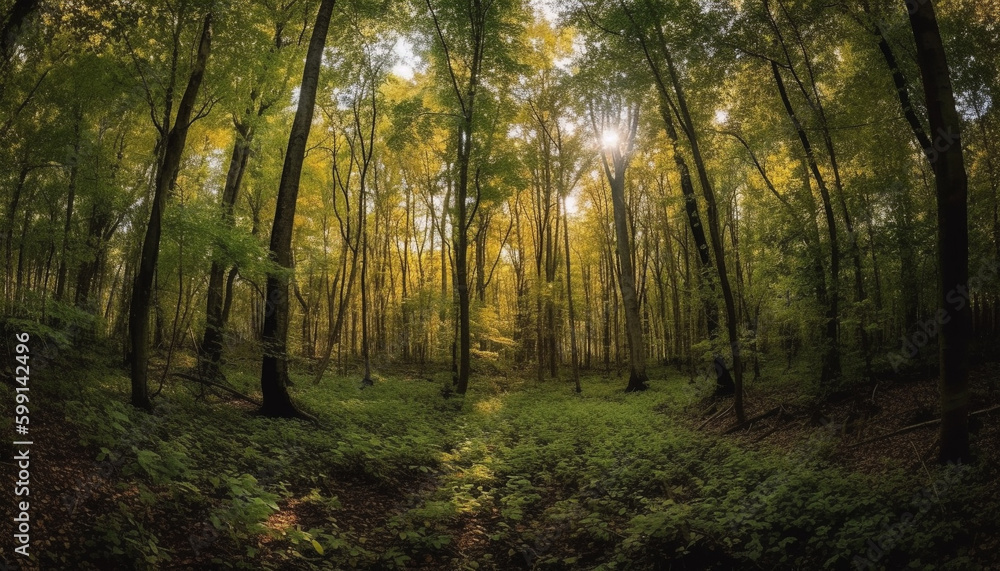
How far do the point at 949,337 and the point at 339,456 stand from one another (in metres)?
7.83

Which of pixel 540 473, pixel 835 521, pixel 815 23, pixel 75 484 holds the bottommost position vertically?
pixel 540 473

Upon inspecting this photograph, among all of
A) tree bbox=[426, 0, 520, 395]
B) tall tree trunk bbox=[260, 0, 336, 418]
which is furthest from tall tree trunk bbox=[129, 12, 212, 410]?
tree bbox=[426, 0, 520, 395]

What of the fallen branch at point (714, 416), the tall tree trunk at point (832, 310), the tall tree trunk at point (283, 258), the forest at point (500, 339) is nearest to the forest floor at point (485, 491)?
the forest at point (500, 339)

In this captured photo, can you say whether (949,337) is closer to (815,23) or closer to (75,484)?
Result: (815,23)

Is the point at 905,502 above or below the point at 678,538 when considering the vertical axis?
above

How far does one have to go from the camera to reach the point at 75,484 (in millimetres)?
3863

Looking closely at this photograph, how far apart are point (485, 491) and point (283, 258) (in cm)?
556

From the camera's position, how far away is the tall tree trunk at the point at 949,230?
464 cm

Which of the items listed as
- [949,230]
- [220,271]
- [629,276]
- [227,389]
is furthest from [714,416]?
[220,271]

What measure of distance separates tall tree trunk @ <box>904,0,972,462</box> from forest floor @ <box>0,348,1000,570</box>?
0.55 metres

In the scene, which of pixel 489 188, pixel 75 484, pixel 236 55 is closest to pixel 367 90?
pixel 489 188

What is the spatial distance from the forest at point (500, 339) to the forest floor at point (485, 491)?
0.14ft

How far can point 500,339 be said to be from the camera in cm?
1920

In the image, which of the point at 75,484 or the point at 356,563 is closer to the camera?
the point at 75,484
